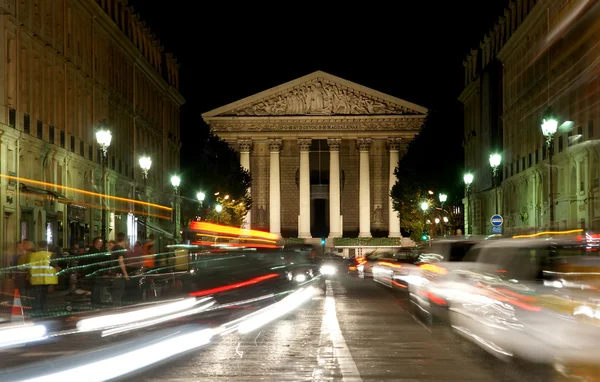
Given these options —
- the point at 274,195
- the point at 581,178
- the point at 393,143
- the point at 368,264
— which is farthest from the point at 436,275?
the point at 274,195

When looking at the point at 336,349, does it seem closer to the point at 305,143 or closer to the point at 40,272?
the point at 40,272

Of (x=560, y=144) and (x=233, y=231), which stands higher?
(x=560, y=144)

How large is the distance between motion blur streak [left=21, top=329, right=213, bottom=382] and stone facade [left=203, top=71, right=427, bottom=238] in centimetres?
8654

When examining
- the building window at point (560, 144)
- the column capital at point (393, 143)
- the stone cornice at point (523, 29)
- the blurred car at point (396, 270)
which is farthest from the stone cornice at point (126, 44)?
the column capital at point (393, 143)

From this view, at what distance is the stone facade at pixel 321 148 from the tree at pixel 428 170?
15.4 meters

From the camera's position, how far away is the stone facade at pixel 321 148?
103125mm

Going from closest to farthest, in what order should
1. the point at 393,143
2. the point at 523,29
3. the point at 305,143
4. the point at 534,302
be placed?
the point at 534,302 < the point at 523,29 < the point at 393,143 < the point at 305,143

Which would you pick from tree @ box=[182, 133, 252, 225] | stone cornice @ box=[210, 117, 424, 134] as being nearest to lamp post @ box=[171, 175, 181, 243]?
tree @ box=[182, 133, 252, 225]

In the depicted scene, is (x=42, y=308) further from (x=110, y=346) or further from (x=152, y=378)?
(x=152, y=378)

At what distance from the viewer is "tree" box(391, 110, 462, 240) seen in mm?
81438

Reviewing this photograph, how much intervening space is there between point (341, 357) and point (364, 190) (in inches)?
3671

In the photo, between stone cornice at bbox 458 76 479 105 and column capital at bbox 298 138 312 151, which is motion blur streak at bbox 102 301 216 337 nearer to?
stone cornice at bbox 458 76 479 105

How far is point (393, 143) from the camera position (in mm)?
105312

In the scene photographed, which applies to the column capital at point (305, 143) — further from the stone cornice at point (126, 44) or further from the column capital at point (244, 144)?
the stone cornice at point (126, 44)
